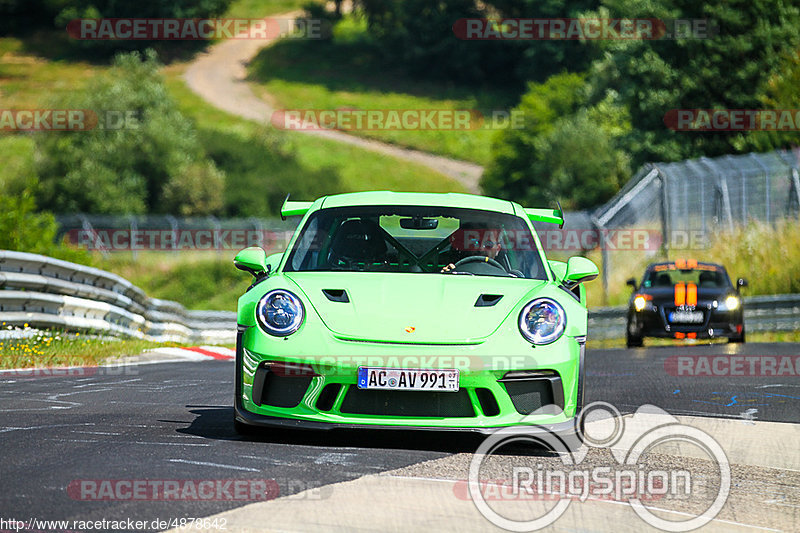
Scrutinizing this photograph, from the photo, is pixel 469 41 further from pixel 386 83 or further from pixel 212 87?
pixel 212 87

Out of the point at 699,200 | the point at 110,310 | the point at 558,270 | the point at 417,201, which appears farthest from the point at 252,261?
the point at 699,200

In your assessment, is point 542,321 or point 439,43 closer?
point 542,321

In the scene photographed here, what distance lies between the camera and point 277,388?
6.62 metres

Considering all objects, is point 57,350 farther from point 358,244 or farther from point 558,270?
point 558,270

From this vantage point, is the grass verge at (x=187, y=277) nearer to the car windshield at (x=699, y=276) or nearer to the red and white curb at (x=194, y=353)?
the car windshield at (x=699, y=276)

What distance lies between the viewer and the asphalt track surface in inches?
205

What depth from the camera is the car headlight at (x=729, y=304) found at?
1806cm

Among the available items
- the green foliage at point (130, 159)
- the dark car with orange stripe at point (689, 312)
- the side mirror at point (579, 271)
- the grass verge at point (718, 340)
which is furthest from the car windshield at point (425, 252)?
the green foliage at point (130, 159)

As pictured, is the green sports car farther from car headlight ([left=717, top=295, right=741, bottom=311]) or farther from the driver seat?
car headlight ([left=717, top=295, right=741, bottom=311])

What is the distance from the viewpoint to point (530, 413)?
666cm

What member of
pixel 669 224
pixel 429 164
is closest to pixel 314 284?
pixel 669 224

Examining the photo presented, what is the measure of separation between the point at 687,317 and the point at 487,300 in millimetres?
11844

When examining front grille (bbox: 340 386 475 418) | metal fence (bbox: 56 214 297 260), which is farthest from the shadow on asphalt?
metal fence (bbox: 56 214 297 260)

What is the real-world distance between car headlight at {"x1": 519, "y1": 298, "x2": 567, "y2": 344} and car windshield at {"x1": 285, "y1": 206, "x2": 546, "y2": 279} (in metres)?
0.72
